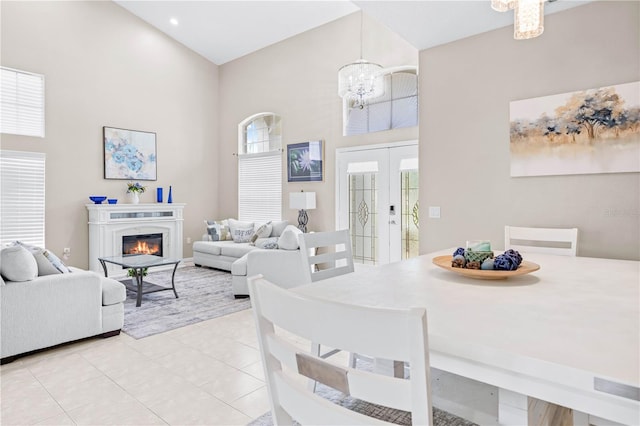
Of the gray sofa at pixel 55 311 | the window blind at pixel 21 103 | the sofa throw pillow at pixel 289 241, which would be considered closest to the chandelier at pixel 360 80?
the sofa throw pillow at pixel 289 241

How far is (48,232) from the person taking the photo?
5.54 meters

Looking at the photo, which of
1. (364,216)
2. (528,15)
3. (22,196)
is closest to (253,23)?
(364,216)

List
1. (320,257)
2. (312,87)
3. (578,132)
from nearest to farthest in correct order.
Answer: (320,257), (578,132), (312,87)

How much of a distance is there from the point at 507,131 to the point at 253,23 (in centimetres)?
481

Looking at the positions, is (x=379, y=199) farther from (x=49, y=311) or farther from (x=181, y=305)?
(x=49, y=311)

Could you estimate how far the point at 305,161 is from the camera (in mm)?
6223

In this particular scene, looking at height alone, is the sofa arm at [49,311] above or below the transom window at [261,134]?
below

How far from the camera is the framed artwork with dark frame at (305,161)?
6.01 meters

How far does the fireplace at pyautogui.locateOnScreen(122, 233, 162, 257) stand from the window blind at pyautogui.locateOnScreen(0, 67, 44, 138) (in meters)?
1.93

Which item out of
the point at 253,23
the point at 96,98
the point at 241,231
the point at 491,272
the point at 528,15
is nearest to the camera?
the point at 491,272

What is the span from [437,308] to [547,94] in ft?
8.14

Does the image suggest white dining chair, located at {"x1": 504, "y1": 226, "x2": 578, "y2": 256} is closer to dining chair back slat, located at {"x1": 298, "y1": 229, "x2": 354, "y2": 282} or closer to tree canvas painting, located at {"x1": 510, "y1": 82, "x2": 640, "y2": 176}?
tree canvas painting, located at {"x1": 510, "y1": 82, "x2": 640, "y2": 176}

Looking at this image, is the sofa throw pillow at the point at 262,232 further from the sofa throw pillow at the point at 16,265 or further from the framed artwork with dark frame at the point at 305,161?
the sofa throw pillow at the point at 16,265

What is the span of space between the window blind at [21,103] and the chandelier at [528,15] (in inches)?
238
